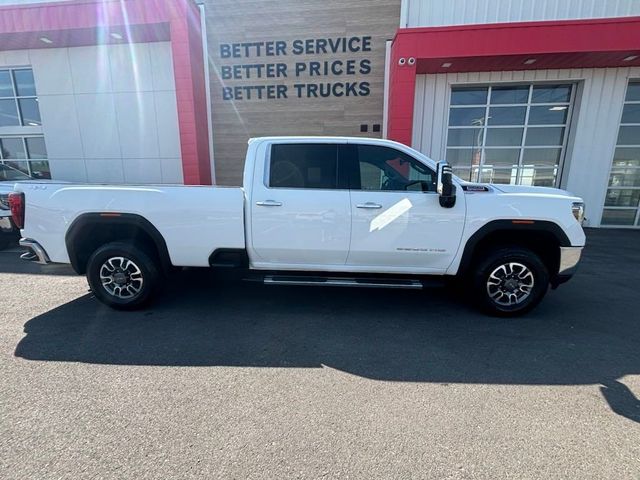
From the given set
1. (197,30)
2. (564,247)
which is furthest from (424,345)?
(197,30)

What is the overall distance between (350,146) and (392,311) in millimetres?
2098

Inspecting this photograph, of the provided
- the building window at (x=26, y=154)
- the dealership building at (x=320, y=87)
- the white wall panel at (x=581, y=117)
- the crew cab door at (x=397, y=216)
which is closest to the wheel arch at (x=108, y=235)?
the crew cab door at (x=397, y=216)

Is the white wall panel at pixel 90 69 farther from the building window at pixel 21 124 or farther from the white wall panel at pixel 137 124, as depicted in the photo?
the building window at pixel 21 124

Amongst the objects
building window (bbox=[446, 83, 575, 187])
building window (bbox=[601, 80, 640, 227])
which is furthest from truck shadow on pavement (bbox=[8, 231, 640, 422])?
building window (bbox=[601, 80, 640, 227])

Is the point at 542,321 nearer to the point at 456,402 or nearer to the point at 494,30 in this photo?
the point at 456,402

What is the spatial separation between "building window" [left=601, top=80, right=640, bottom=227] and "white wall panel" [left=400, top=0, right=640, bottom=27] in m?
2.22

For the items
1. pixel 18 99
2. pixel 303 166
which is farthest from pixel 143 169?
pixel 303 166

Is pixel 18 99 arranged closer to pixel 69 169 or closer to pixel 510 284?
pixel 69 169

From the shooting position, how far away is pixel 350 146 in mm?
3869

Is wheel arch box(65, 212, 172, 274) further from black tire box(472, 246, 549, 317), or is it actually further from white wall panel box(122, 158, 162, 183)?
white wall panel box(122, 158, 162, 183)

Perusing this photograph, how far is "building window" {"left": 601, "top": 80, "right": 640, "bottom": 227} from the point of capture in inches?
344

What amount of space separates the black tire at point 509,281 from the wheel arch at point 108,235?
376 cm

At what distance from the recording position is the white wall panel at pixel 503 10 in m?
7.64

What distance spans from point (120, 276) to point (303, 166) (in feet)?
8.55
